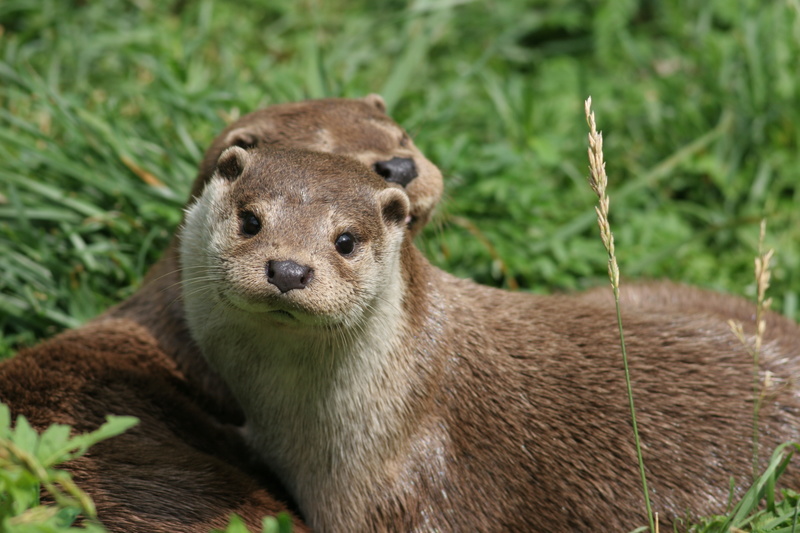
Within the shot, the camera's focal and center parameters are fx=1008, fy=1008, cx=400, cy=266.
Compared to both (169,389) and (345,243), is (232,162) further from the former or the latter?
(169,389)

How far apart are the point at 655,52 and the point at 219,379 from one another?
4364 millimetres

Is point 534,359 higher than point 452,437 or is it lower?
higher

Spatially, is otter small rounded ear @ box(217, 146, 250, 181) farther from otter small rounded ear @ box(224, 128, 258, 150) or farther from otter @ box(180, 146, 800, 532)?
otter small rounded ear @ box(224, 128, 258, 150)

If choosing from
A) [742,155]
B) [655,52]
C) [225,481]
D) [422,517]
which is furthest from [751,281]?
[225,481]

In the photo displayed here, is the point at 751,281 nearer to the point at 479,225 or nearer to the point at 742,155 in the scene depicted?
the point at 742,155

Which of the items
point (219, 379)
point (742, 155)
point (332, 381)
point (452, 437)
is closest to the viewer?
point (332, 381)

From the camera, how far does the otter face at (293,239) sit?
2.84 metres

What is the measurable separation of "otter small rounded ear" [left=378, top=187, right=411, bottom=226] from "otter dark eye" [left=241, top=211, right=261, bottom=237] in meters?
0.42

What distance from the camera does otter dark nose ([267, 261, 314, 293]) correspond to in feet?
9.07

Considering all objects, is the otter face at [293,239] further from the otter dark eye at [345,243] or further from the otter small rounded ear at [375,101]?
the otter small rounded ear at [375,101]

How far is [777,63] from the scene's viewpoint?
19.7 ft

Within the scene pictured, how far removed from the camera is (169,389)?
368 cm

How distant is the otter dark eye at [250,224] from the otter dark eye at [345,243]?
0.24m

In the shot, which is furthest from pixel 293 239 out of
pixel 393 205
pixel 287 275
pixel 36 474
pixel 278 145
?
pixel 36 474
